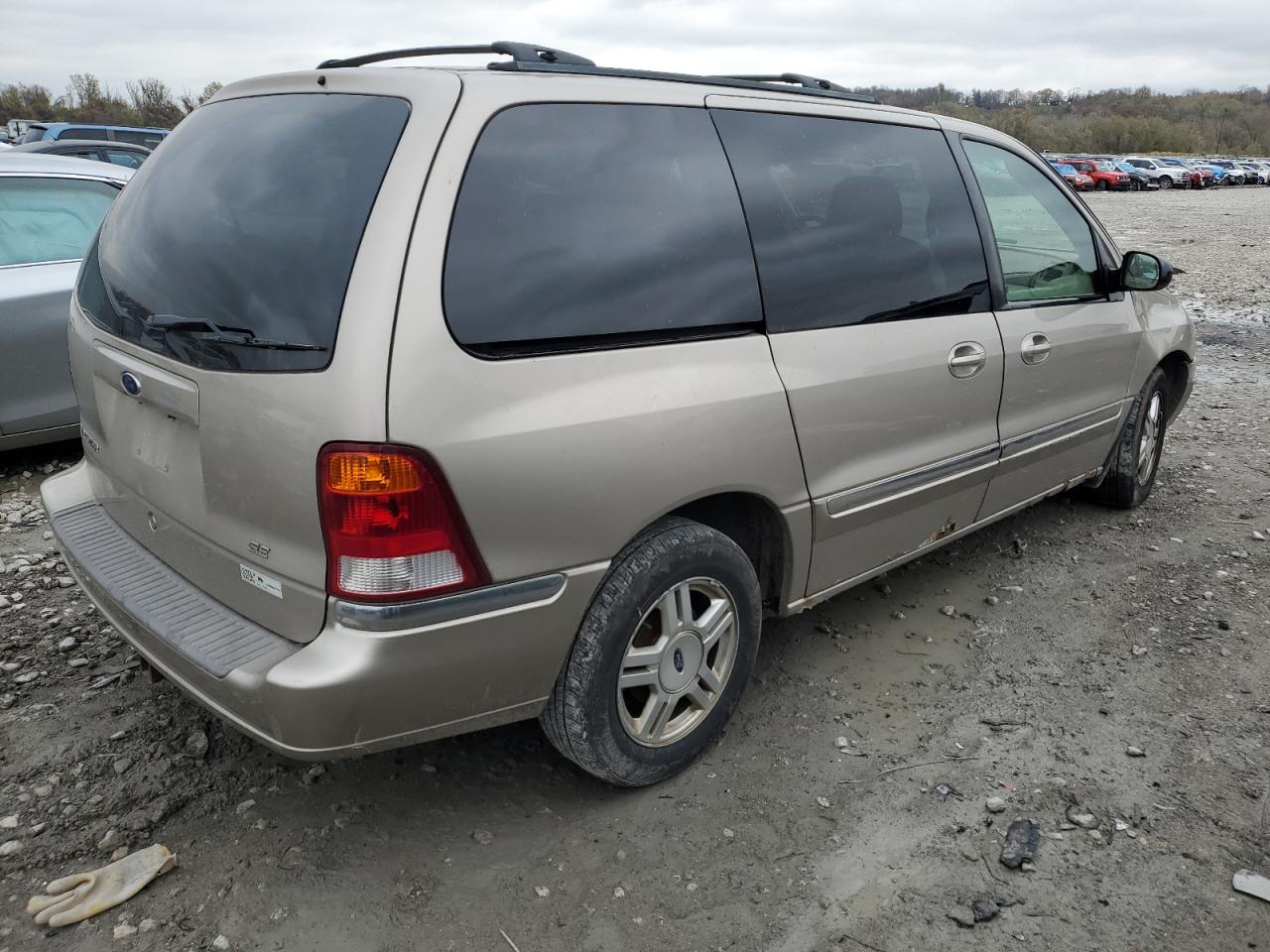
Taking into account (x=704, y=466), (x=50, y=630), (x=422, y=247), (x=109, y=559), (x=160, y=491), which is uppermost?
(x=422, y=247)

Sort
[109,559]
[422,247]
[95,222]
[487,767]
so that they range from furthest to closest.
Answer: [95,222] → [487,767] → [109,559] → [422,247]

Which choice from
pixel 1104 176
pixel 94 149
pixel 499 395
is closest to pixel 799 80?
pixel 499 395

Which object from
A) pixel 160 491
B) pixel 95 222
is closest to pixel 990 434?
pixel 160 491

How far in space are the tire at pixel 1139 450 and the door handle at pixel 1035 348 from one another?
3.77ft

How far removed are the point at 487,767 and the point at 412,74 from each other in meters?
1.87

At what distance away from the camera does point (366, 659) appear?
2.04 m

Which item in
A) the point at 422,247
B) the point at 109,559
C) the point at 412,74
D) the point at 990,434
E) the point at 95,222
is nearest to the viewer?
the point at 422,247

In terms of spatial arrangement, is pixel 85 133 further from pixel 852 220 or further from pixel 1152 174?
pixel 1152 174

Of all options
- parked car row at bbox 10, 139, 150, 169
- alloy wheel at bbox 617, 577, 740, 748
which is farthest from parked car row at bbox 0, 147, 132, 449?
parked car row at bbox 10, 139, 150, 169

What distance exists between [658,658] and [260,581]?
100 centimetres

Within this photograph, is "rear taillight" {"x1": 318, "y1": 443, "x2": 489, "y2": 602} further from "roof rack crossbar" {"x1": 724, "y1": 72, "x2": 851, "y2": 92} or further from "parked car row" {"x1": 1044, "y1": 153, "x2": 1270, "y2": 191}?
"parked car row" {"x1": 1044, "y1": 153, "x2": 1270, "y2": 191}

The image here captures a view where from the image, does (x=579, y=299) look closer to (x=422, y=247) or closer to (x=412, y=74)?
(x=422, y=247)

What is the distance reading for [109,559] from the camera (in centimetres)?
262

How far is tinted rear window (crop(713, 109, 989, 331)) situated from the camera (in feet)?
9.02
